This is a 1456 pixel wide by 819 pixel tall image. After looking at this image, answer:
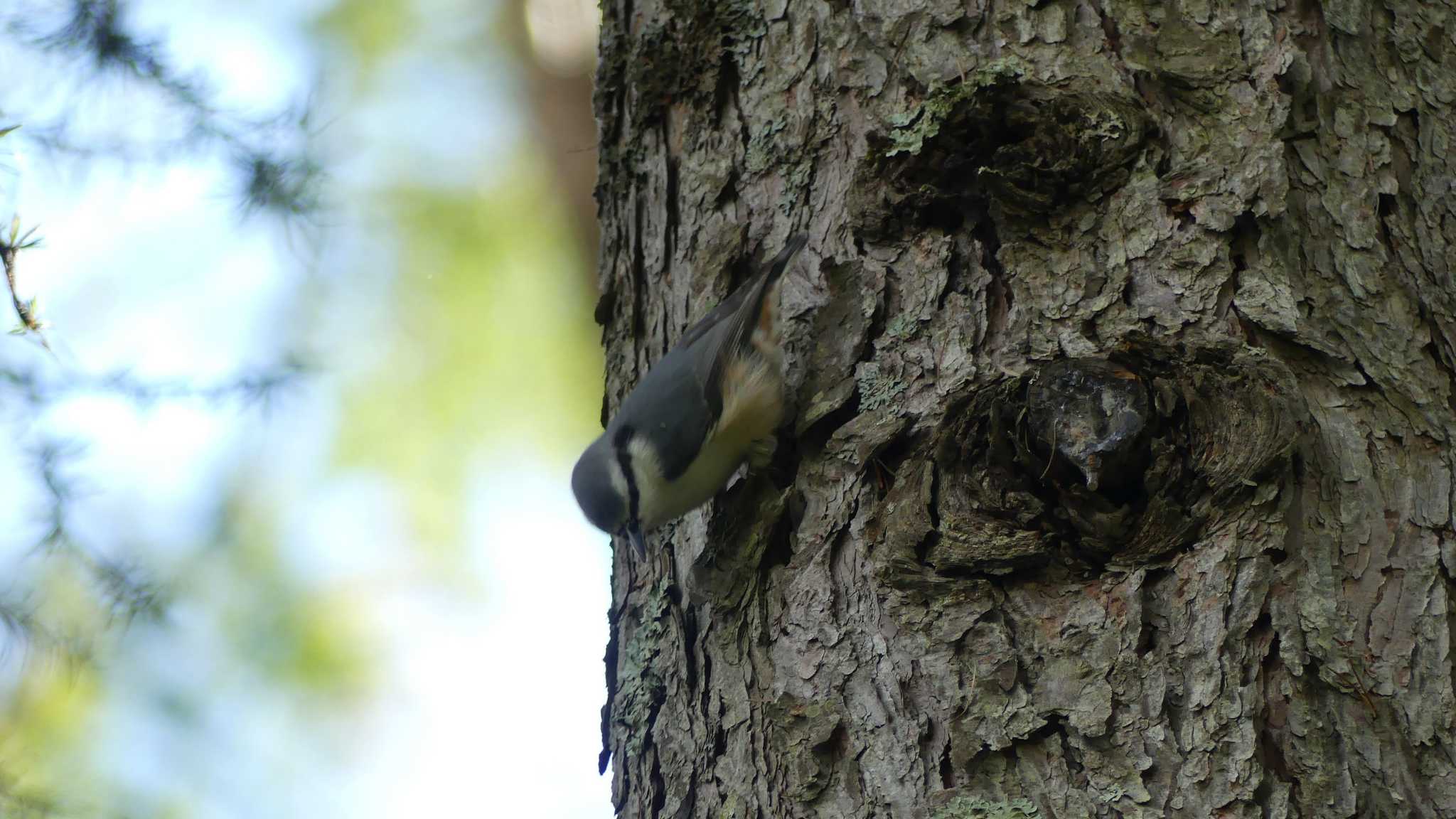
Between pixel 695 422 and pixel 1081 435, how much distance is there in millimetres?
1074

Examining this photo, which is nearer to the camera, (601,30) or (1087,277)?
(1087,277)

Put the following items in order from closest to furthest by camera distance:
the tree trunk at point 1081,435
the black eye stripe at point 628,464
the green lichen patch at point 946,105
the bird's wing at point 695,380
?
A: the tree trunk at point 1081,435, the green lichen patch at point 946,105, the bird's wing at point 695,380, the black eye stripe at point 628,464

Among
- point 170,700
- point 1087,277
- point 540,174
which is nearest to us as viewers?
point 1087,277

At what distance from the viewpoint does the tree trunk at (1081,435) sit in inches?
50.7

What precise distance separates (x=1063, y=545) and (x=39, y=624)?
201 centimetres

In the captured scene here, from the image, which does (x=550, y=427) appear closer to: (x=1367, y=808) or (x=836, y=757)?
(x=836, y=757)

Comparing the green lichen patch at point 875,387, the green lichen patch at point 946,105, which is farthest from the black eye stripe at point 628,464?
the green lichen patch at point 946,105

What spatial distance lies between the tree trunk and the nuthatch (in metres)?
0.09

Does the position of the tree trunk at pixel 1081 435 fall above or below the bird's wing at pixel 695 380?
below

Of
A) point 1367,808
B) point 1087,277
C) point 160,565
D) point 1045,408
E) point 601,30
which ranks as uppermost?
point 601,30

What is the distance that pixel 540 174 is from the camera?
4074 mm

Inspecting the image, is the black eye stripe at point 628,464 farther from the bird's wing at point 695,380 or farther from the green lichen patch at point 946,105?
the green lichen patch at point 946,105

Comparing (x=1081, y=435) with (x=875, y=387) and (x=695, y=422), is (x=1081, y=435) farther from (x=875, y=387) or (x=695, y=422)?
(x=695, y=422)

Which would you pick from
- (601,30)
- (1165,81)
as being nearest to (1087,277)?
(1165,81)
